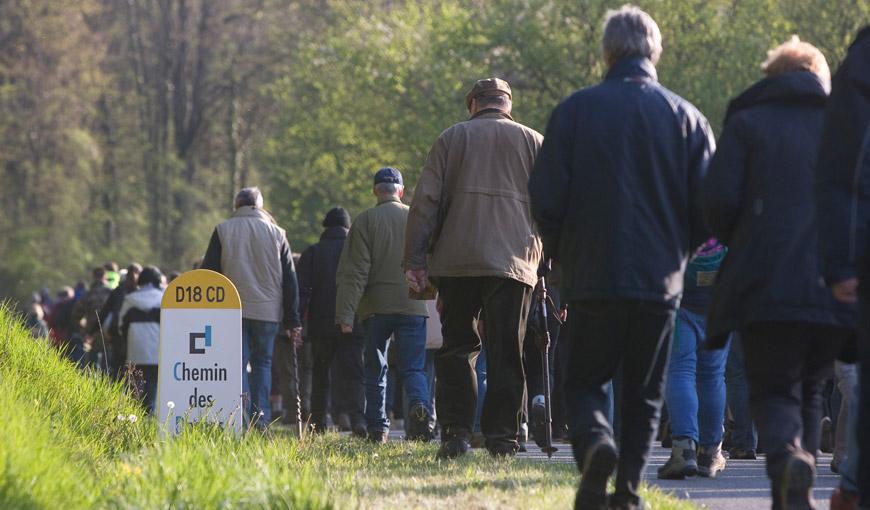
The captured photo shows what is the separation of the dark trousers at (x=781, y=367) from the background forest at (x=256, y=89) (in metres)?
28.9

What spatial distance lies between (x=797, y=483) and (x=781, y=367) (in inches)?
18.5

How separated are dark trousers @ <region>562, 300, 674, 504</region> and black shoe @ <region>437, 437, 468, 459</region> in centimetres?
262

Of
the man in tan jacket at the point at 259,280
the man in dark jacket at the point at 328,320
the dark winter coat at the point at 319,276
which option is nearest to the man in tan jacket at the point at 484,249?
the man in tan jacket at the point at 259,280

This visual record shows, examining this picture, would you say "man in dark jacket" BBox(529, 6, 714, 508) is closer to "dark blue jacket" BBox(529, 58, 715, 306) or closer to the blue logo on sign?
"dark blue jacket" BBox(529, 58, 715, 306)

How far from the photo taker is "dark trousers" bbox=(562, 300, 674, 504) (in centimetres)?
622

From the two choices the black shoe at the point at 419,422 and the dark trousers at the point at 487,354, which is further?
the black shoe at the point at 419,422

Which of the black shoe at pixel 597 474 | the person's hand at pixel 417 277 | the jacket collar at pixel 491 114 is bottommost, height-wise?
the black shoe at pixel 597 474

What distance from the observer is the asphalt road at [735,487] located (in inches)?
301

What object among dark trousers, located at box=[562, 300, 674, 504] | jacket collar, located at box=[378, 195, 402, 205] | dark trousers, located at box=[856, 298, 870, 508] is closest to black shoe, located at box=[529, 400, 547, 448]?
jacket collar, located at box=[378, 195, 402, 205]

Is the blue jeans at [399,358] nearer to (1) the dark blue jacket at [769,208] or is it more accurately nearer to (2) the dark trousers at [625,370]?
(2) the dark trousers at [625,370]

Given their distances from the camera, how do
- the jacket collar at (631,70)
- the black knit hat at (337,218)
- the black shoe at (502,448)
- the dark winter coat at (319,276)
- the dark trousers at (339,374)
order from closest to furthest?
the jacket collar at (631,70) → the black shoe at (502,448) → the dark trousers at (339,374) → the dark winter coat at (319,276) → the black knit hat at (337,218)

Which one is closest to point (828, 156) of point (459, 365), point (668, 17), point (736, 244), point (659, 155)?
point (736, 244)

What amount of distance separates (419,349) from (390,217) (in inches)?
38.6

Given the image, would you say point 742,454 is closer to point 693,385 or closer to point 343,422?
point 693,385
